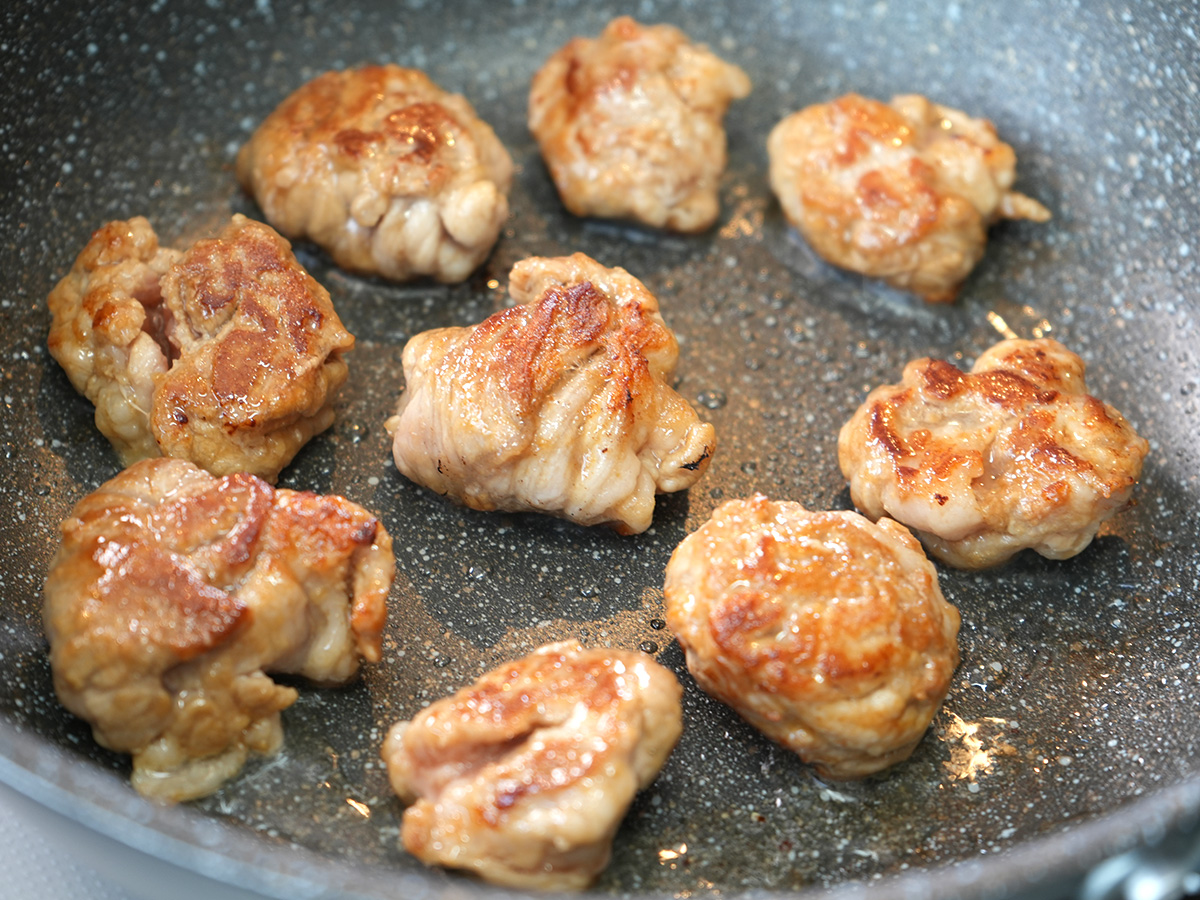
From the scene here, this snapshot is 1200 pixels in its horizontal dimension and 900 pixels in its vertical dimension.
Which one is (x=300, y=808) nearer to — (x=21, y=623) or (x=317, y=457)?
(x=21, y=623)

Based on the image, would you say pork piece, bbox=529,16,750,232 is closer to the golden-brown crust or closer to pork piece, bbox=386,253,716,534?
pork piece, bbox=386,253,716,534

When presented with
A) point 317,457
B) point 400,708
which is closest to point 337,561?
point 400,708

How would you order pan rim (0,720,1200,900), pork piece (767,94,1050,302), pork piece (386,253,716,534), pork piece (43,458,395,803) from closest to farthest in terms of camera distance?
pan rim (0,720,1200,900) < pork piece (43,458,395,803) < pork piece (386,253,716,534) < pork piece (767,94,1050,302)

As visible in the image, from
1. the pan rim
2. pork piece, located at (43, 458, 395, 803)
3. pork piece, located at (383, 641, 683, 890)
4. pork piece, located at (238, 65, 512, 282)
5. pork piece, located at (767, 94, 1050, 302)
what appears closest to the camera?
the pan rim

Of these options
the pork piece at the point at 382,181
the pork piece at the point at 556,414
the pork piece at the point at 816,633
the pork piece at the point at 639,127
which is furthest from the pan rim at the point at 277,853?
the pork piece at the point at 639,127

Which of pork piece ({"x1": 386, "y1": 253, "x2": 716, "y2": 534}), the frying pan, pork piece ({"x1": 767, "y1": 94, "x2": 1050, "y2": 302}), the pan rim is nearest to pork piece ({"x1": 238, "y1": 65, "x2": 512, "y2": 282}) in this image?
the frying pan

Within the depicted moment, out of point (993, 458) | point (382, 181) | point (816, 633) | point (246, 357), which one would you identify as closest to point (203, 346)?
point (246, 357)
